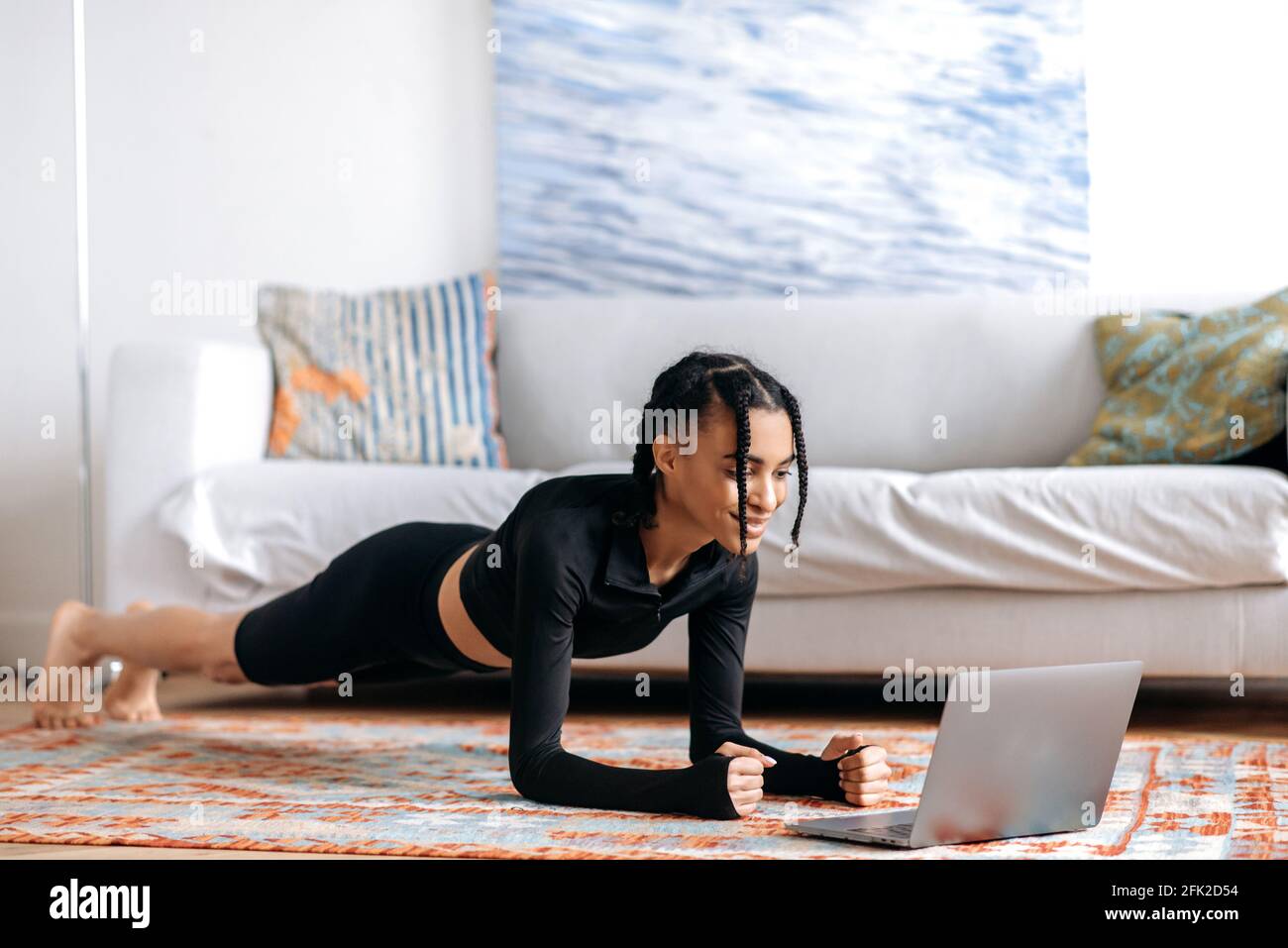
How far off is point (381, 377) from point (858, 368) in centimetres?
113

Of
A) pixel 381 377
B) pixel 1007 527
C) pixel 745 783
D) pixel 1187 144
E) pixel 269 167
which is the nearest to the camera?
pixel 745 783

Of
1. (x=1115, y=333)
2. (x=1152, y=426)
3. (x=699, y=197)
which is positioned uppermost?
(x=699, y=197)

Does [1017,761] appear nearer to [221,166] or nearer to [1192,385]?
[1192,385]

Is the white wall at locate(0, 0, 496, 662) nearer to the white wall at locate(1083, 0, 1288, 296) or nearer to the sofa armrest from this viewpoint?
the sofa armrest

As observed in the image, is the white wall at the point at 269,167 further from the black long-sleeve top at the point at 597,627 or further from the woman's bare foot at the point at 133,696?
the black long-sleeve top at the point at 597,627

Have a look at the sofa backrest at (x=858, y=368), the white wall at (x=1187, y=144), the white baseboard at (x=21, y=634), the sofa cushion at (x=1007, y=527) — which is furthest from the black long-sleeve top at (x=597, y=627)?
the white baseboard at (x=21, y=634)

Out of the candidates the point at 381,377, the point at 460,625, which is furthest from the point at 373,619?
the point at 381,377

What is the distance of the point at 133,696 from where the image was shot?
8.98ft

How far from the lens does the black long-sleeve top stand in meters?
1.71

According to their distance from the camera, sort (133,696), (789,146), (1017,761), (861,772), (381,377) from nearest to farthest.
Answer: (1017,761) < (861,772) < (133,696) < (381,377) < (789,146)
